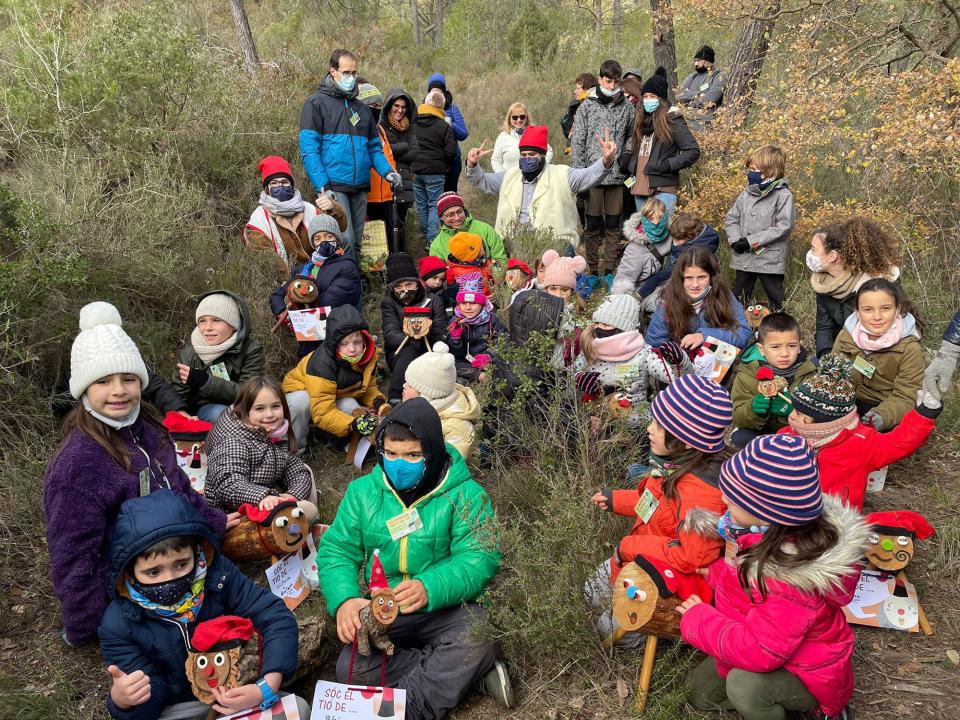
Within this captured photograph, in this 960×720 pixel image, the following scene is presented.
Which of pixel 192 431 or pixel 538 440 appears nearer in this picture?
pixel 538 440

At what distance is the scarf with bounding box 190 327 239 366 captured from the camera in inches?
182

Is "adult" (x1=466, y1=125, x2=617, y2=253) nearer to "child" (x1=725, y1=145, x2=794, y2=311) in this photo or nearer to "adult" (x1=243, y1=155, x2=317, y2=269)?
"child" (x1=725, y1=145, x2=794, y2=311)

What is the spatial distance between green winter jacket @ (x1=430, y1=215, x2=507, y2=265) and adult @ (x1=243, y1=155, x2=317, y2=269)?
1221 mm

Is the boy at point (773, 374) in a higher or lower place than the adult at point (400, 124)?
lower

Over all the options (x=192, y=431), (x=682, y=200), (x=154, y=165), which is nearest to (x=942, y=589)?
(x=192, y=431)

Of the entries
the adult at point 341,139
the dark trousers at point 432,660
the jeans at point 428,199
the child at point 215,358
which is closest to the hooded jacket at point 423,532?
the dark trousers at point 432,660

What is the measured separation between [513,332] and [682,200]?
3.75 meters

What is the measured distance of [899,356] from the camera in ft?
13.4

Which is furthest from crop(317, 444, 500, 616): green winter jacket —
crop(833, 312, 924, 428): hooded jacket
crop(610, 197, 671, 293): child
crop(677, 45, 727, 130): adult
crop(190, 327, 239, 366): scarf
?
crop(677, 45, 727, 130): adult

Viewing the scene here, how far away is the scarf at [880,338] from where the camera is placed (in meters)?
4.07

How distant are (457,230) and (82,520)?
4.52 m

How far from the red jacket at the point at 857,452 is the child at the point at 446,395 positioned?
2.02m

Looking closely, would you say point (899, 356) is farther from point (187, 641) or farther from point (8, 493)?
point (8, 493)

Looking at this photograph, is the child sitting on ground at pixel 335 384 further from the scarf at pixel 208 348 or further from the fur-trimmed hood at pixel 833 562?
the fur-trimmed hood at pixel 833 562
